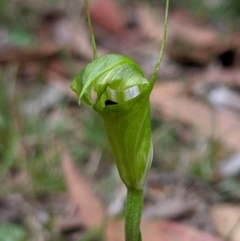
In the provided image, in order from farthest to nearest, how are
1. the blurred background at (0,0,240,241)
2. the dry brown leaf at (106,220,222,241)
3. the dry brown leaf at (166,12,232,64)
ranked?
the dry brown leaf at (166,12,232,64)
the blurred background at (0,0,240,241)
the dry brown leaf at (106,220,222,241)

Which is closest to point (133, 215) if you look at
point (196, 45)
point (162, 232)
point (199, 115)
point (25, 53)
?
point (162, 232)

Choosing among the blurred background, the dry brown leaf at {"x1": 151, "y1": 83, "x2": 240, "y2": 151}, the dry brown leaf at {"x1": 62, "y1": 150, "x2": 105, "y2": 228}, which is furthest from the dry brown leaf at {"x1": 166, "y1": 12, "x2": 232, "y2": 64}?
the dry brown leaf at {"x1": 62, "y1": 150, "x2": 105, "y2": 228}

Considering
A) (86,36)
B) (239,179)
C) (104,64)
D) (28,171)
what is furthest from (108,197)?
(86,36)

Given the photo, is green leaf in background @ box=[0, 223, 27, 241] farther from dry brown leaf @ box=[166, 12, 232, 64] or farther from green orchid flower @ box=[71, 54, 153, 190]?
dry brown leaf @ box=[166, 12, 232, 64]

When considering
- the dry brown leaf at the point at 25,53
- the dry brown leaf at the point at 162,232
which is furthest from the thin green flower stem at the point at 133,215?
the dry brown leaf at the point at 25,53

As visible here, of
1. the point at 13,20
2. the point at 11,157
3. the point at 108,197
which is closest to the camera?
the point at 108,197

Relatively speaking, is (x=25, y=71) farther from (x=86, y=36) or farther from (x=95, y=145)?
(x=95, y=145)
